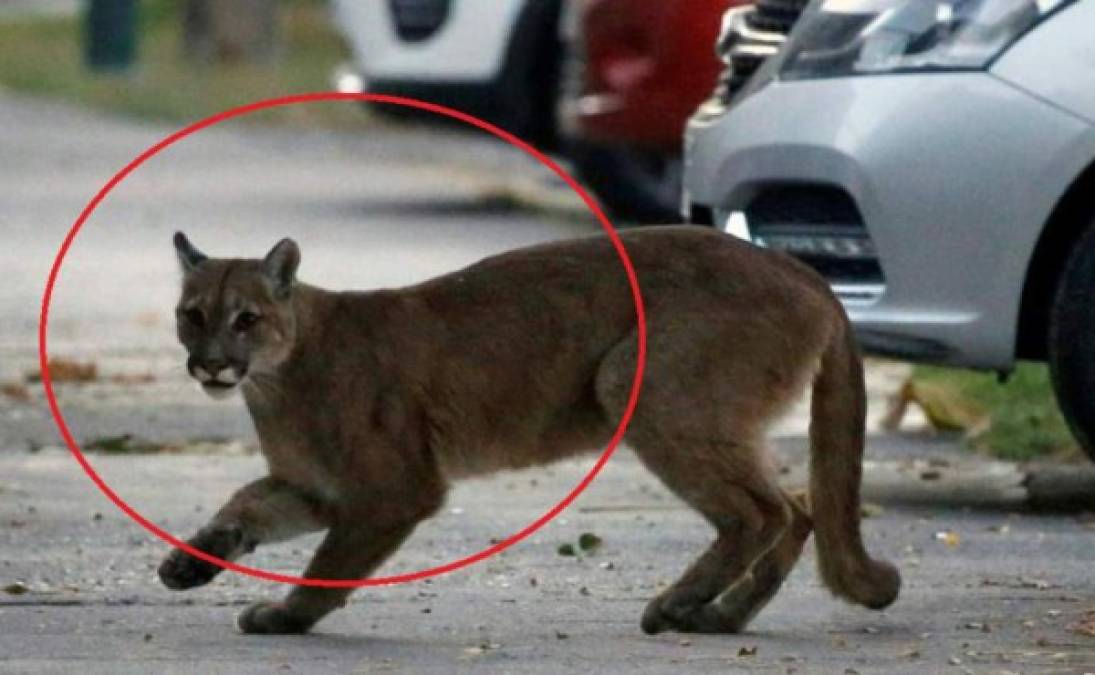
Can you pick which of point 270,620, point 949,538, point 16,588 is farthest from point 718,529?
point 16,588

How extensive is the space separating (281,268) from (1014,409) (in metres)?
3.89

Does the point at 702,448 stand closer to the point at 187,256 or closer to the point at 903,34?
the point at 187,256

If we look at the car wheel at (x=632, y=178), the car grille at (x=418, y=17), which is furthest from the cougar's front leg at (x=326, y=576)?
the car grille at (x=418, y=17)

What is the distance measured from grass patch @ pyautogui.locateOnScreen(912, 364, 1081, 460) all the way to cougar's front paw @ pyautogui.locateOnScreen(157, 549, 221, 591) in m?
3.59

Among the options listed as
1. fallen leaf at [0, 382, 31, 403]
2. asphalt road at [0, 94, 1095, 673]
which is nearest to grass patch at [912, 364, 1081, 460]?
asphalt road at [0, 94, 1095, 673]

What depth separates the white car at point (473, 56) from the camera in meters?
16.9

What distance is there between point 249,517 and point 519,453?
2.16ft

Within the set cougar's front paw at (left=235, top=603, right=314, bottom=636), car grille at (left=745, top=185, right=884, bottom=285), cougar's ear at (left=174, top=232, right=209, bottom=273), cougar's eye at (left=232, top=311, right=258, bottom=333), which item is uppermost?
cougar's ear at (left=174, top=232, right=209, bottom=273)

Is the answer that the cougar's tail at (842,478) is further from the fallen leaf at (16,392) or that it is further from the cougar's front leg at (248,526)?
the fallen leaf at (16,392)

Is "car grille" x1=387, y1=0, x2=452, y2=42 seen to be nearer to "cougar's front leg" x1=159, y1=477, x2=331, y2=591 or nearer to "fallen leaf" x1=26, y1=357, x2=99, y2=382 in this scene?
"fallen leaf" x1=26, y1=357, x2=99, y2=382

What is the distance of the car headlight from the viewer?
8422mm

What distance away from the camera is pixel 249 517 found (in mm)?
6793

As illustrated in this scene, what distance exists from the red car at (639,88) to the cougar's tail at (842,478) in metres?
6.86

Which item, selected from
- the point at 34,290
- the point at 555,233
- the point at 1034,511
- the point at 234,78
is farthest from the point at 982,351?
the point at 234,78
